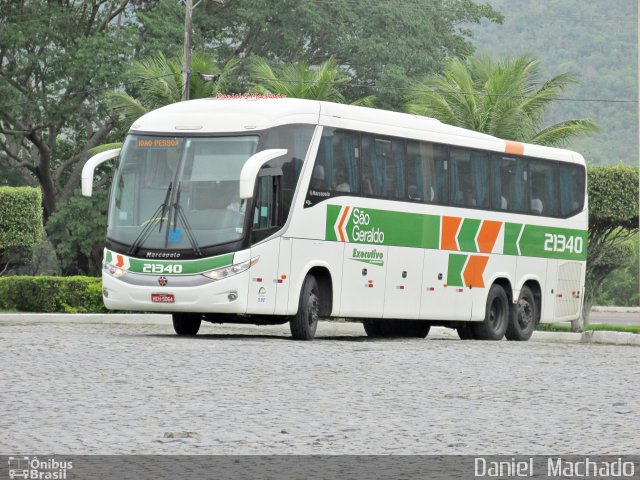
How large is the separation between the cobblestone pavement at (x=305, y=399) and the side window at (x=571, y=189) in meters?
8.61

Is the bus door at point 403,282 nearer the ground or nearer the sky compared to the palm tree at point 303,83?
nearer the ground

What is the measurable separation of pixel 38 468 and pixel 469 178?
17346 mm

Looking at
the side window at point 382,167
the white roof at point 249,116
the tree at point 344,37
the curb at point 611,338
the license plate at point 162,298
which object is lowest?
the curb at point 611,338

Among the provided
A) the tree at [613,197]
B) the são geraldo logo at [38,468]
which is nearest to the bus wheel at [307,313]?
the são geraldo logo at [38,468]

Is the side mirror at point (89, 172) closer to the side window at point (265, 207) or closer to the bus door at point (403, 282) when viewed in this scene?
the side window at point (265, 207)

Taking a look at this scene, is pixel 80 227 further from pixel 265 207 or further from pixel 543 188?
pixel 265 207

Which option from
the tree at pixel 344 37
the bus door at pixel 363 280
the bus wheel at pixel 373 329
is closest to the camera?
the bus door at pixel 363 280

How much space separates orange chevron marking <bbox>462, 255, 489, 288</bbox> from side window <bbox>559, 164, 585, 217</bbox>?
3.03m

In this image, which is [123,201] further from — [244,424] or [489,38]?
[489,38]

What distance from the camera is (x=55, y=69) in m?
48.7

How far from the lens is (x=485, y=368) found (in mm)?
16312

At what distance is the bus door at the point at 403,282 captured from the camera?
76.7ft

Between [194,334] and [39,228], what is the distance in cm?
1544

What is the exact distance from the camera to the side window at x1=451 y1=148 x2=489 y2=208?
81.4 ft
